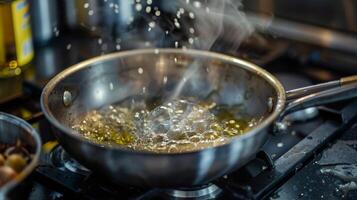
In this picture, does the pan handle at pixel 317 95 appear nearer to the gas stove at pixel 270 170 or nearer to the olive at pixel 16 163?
the gas stove at pixel 270 170

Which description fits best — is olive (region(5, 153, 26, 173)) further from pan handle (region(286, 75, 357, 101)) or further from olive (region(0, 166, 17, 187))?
pan handle (region(286, 75, 357, 101))

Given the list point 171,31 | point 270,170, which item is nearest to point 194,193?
point 270,170

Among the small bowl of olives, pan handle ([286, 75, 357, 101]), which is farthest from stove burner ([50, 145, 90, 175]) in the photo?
pan handle ([286, 75, 357, 101])

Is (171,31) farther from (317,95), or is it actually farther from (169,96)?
(317,95)

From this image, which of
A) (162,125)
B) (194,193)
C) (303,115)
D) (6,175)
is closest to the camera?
(6,175)

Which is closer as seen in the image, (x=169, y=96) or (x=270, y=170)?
(x=270, y=170)

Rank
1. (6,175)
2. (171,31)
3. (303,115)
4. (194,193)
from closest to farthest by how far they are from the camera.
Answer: (6,175), (194,193), (303,115), (171,31)

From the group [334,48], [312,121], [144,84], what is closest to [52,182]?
[144,84]
